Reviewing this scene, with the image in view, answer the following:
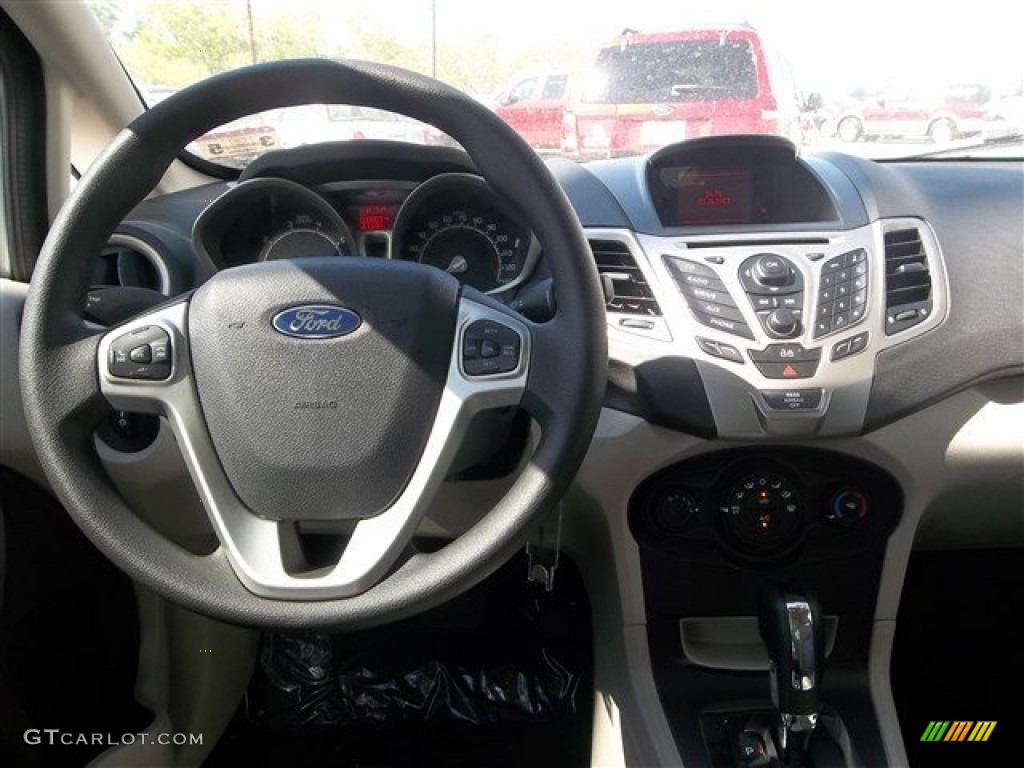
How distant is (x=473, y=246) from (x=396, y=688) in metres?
1.14

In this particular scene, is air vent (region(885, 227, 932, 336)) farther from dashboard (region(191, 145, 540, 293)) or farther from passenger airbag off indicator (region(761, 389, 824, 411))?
dashboard (region(191, 145, 540, 293))

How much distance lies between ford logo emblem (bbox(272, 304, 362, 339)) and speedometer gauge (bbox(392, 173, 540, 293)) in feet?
1.60

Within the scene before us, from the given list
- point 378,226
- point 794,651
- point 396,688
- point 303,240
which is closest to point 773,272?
point 794,651

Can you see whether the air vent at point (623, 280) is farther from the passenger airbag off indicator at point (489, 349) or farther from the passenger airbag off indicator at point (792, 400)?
the passenger airbag off indicator at point (489, 349)

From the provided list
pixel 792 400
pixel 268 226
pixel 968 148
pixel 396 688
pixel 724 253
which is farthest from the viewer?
pixel 396 688

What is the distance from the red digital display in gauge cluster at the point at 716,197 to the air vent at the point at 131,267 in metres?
1.03

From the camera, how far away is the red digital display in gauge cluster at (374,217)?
1.82 m

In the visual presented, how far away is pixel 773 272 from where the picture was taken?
5.33 ft

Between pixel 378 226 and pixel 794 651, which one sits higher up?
pixel 378 226

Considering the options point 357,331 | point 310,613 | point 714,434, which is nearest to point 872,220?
point 714,434

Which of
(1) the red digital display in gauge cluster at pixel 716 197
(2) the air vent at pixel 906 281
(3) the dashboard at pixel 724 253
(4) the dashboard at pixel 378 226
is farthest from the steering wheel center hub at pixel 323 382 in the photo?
(2) the air vent at pixel 906 281

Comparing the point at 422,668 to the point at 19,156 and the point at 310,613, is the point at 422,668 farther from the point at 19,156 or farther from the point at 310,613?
the point at 19,156

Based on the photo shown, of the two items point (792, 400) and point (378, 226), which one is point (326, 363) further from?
point (792, 400)

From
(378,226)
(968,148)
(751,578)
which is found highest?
(968,148)
